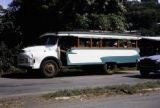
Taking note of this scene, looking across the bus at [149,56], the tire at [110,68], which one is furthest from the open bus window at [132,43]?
the tire at [110,68]

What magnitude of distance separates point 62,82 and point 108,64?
618 centimetres

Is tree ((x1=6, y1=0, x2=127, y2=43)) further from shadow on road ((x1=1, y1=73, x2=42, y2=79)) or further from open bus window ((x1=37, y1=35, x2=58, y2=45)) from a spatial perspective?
shadow on road ((x1=1, y1=73, x2=42, y2=79))

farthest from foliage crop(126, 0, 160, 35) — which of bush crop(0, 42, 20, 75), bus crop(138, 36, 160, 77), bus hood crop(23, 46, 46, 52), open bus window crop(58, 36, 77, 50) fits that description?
bus hood crop(23, 46, 46, 52)

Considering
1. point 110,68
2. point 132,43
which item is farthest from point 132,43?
point 110,68

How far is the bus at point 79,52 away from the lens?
24.0m

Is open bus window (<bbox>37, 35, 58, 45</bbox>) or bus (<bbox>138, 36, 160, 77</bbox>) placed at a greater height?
open bus window (<bbox>37, 35, 58, 45</bbox>)

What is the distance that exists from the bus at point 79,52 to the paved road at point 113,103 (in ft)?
30.0

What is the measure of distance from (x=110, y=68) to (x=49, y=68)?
15.0ft

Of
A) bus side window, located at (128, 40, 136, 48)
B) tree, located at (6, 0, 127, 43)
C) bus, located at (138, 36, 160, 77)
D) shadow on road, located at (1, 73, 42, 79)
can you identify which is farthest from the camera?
tree, located at (6, 0, 127, 43)

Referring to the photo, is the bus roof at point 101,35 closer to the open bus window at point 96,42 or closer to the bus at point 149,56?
the open bus window at point 96,42

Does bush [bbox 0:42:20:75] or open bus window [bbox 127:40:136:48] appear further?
open bus window [bbox 127:40:136:48]

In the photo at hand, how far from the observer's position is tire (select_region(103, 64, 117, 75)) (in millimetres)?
26875

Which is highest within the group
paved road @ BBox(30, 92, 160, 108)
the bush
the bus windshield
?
the bus windshield

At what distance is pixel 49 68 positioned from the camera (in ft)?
79.4
